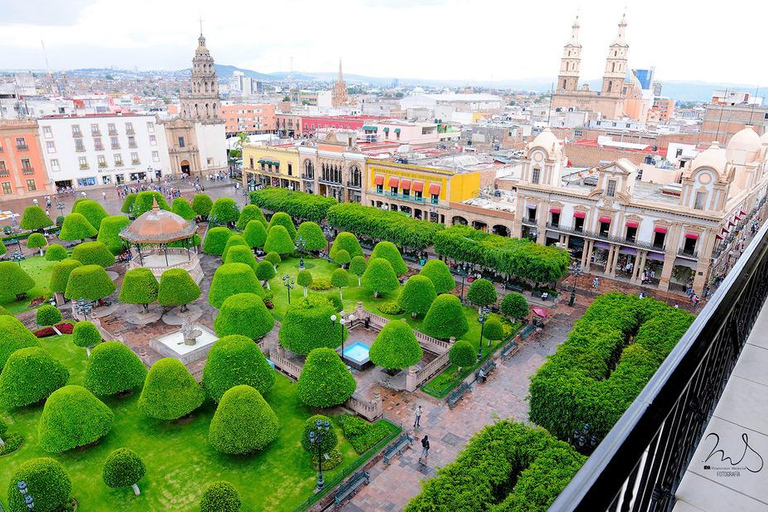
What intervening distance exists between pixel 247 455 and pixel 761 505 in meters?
21.9

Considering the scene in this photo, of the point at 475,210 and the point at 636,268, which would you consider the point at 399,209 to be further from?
the point at 636,268

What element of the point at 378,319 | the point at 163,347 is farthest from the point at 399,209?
the point at 163,347

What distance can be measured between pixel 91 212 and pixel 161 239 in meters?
17.8

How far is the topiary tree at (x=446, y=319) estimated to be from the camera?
3116cm

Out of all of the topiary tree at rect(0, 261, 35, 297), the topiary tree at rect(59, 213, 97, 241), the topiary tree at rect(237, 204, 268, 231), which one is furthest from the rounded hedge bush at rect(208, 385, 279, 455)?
the topiary tree at rect(59, 213, 97, 241)

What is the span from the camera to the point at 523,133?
84.9 metres

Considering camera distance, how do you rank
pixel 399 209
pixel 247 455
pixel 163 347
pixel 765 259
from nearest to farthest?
pixel 765 259, pixel 247 455, pixel 163 347, pixel 399 209

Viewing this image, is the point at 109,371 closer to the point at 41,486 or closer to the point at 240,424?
the point at 41,486

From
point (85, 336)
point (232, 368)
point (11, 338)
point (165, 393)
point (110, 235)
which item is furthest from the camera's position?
point (110, 235)

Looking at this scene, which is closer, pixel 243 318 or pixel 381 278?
pixel 243 318

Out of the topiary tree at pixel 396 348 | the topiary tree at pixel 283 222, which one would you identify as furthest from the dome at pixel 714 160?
the topiary tree at pixel 283 222

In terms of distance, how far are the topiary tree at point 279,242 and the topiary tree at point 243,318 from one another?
1681 cm

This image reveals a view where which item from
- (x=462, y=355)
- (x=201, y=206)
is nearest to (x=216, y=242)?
(x=201, y=206)

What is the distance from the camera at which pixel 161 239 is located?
39.4 metres
